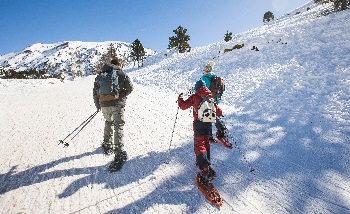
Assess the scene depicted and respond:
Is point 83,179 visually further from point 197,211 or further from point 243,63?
point 243,63

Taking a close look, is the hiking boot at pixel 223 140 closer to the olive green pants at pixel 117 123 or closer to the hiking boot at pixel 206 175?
the hiking boot at pixel 206 175

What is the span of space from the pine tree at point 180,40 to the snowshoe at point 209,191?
142ft

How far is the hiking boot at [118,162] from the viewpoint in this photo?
501cm

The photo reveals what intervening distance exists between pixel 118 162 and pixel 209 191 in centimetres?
216

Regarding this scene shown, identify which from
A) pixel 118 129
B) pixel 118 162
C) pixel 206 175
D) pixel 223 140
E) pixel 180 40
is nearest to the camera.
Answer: pixel 206 175

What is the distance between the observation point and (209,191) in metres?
3.95

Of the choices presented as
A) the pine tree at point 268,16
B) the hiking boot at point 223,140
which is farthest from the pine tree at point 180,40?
the hiking boot at point 223,140

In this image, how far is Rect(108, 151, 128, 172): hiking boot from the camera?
5.01 m

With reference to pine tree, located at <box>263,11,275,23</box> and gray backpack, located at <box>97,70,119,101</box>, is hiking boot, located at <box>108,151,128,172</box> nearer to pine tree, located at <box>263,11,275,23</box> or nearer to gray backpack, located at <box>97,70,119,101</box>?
gray backpack, located at <box>97,70,119,101</box>

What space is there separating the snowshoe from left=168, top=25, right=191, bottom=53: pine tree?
142 ft

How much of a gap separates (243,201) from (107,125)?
363cm

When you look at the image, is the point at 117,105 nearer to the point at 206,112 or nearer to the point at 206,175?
the point at 206,112

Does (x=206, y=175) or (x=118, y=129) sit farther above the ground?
(x=118, y=129)

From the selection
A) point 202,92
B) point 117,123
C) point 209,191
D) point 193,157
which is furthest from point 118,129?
point 209,191
